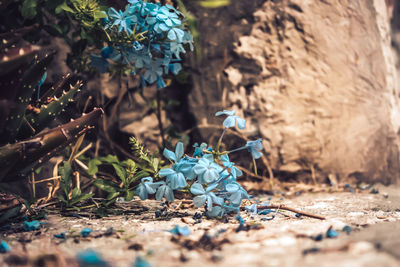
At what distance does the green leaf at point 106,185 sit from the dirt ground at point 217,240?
10cm

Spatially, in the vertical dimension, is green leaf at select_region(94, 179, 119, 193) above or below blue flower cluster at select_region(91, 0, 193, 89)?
below

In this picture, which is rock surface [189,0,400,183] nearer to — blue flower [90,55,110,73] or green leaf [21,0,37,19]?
blue flower [90,55,110,73]

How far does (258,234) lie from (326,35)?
4.84 feet

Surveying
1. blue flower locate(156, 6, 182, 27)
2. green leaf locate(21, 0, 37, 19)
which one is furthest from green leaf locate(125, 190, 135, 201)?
green leaf locate(21, 0, 37, 19)

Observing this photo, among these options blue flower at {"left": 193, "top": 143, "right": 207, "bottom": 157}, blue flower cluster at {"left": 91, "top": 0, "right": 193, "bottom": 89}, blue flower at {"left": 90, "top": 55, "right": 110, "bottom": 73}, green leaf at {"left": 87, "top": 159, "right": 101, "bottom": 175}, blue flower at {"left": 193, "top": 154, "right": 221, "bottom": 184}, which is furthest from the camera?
blue flower at {"left": 90, "top": 55, "right": 110, "bottom": 73}

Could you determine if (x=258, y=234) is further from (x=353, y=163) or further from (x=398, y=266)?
(x=353, y=163)

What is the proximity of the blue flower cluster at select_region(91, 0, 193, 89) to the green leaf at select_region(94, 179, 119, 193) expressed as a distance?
51 cm

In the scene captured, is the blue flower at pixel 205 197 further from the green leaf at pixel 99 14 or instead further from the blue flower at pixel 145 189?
the green leaf at pixel 99 14

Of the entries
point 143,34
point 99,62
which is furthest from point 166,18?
point 99,62

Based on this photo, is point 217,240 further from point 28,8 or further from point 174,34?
point 28,8

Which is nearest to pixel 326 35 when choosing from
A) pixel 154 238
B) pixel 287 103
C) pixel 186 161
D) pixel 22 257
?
pixel 287 103

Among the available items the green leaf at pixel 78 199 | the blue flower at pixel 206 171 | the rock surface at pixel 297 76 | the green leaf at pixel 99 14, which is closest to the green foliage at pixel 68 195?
the green leaf at pixel 78 199

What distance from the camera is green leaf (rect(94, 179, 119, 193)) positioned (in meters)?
1.30

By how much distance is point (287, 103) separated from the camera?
198cm
